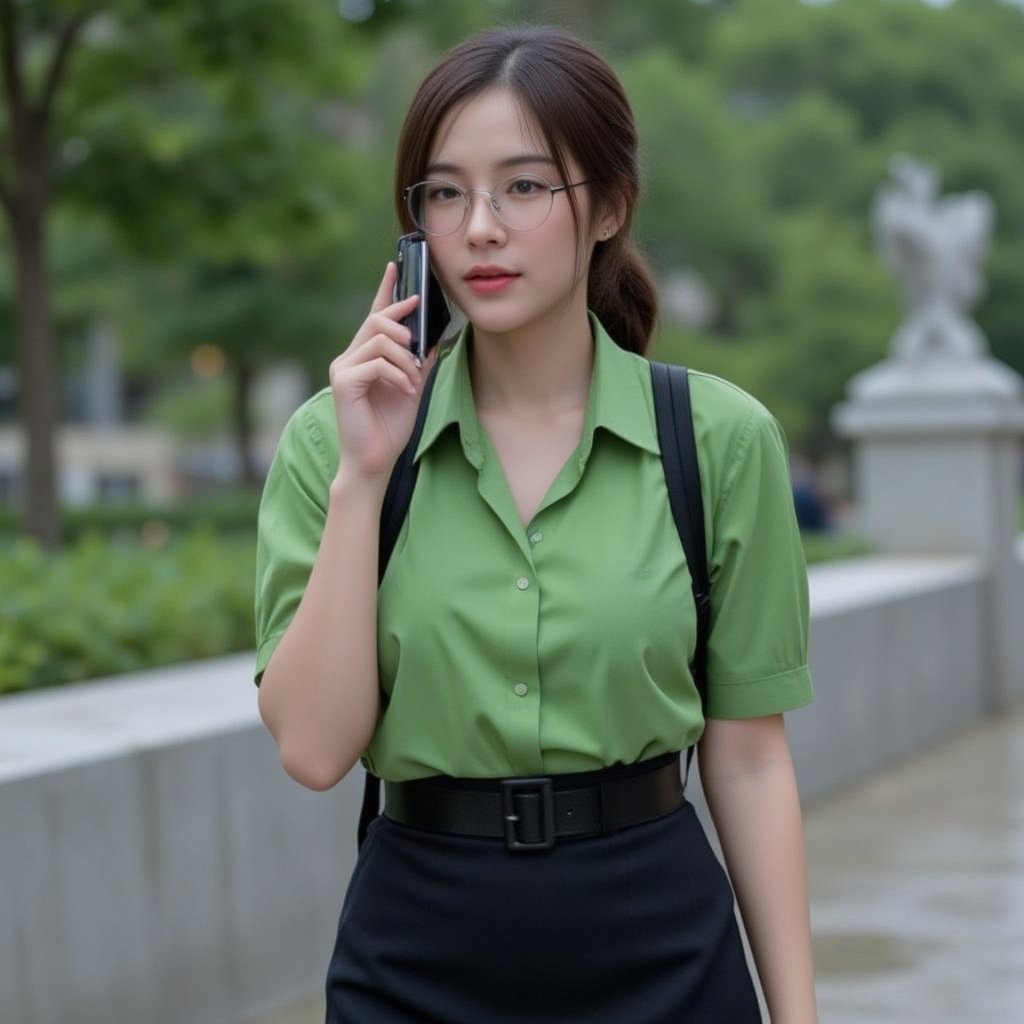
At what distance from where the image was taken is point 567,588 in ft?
7.52

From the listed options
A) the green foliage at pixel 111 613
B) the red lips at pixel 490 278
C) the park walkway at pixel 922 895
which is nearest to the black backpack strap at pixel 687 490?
the red lips at pixel 490 278

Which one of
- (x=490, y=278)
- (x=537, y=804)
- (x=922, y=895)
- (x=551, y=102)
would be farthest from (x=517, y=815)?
(x=922, y=895)

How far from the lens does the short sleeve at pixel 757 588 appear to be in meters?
2.39

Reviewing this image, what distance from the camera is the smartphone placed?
2.36 m

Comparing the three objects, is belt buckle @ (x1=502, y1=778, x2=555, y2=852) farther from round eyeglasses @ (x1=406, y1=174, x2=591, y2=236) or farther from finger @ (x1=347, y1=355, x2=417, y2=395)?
round eyeglasses @ (x1=406, y1=174, x2=591, y2=236)

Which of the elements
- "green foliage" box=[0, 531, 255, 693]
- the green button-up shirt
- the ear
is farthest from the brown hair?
"green foliage" box=[0, 531, 255, 693]

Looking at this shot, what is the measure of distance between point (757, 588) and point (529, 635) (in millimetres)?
323

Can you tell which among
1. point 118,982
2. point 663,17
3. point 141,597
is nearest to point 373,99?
point 663,17

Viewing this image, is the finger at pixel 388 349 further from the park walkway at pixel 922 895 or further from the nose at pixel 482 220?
the park walkway at pixel 922 895

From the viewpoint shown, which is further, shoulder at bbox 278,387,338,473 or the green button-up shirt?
shoulder at bbox 278,387,338,473

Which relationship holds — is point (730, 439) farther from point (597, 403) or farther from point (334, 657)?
point (334, 657)

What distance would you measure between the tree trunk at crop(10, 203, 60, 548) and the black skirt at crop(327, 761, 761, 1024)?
11.0 m

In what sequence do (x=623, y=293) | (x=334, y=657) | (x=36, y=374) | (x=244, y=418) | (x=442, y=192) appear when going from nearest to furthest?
(x=334, y=657), (x=442, y=192), (x=623, y=293), (x=36, y=374), (x=244, y=418)

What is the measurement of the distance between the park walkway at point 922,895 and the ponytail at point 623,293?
10.4 feet
